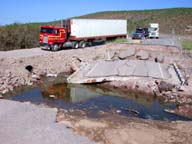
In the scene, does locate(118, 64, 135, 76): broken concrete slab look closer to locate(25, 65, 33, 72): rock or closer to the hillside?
locate(25, 65, 33, 72): rock

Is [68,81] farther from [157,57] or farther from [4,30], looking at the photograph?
[4,30]

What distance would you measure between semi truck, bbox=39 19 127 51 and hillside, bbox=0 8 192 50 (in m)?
3.72

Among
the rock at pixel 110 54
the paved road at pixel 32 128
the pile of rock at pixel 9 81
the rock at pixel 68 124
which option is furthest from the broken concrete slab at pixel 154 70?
the rock at pixel 68 124

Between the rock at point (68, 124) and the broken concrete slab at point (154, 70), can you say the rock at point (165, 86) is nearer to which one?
the broken concrete slab at point (154, 70)

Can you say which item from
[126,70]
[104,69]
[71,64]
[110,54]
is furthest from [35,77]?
[110,54]

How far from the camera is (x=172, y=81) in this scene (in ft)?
64.0

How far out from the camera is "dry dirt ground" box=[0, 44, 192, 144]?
9789 mm

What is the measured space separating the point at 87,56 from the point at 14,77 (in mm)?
9407

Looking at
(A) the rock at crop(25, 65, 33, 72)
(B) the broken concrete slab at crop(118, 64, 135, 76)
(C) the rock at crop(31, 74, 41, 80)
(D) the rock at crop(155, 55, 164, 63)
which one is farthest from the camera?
(D) the rock at crop(155, 55, 164, 63)

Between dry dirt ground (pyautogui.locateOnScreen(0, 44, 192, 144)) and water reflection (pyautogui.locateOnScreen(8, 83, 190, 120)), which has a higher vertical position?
dry dirt ground (pyautogui.locateOnScreen(0, 44, 192, 144))

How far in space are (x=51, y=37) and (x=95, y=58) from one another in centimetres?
495

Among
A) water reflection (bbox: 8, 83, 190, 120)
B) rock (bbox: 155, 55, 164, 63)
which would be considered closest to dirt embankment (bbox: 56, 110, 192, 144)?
water reflection (bbox: 8, 83, 190, 120)

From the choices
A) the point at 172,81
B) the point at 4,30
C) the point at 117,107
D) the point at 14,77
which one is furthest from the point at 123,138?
the point at 4,30

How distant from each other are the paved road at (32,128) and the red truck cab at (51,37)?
16.5 m
